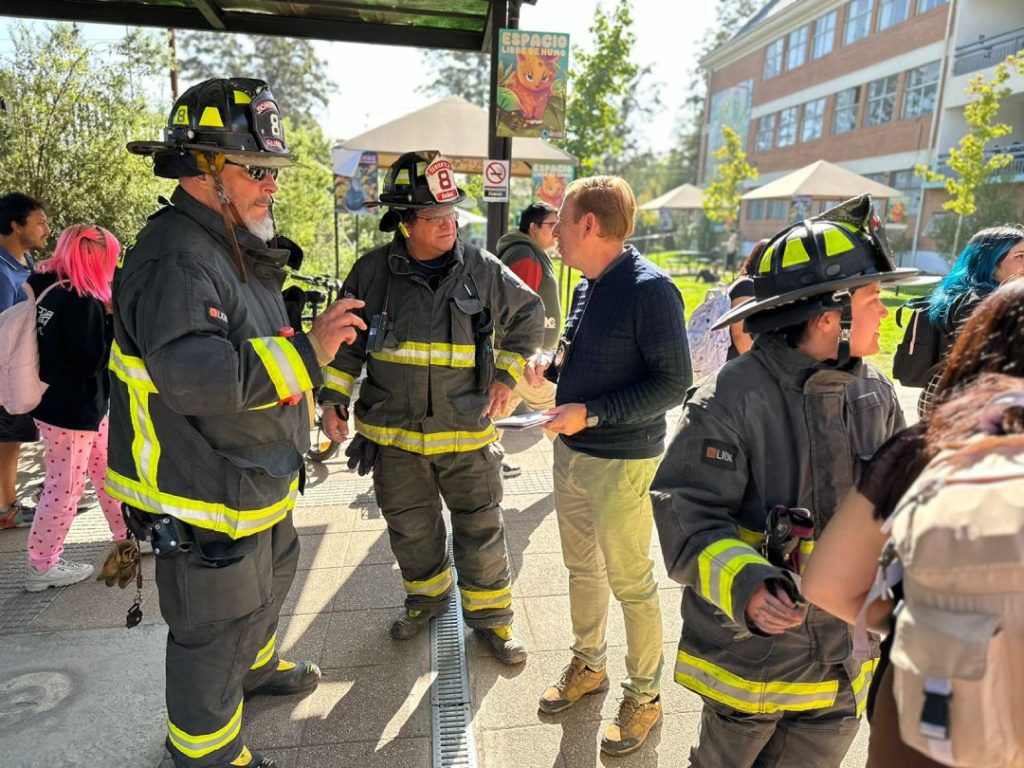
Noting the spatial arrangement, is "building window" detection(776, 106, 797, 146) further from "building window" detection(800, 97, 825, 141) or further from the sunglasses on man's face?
the sunglasses on man's face

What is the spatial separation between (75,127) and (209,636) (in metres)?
6.72

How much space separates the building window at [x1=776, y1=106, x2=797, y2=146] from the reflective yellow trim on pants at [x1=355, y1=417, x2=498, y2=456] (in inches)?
1549

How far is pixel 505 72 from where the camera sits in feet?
14.9

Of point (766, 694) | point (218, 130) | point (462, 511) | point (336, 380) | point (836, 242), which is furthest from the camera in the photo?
point (462, 511)

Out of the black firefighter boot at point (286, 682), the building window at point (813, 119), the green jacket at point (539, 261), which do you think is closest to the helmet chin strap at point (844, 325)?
the black firefighter boot at point (286, 682)

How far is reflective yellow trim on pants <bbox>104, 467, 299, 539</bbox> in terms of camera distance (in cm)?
209

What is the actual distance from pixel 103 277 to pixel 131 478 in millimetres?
2012

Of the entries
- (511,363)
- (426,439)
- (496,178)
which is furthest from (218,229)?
(496,178)

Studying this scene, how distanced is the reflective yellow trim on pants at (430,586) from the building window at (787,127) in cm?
3944

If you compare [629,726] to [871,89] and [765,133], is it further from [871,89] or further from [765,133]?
[765,133]

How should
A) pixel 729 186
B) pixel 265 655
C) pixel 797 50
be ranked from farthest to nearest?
pixel 797 50
pixel 729 186
pixel 265 655

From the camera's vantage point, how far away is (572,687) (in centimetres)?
280

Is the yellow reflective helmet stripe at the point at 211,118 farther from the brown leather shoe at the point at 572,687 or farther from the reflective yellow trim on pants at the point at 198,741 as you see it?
the brown leather shoe at the point at 572,687

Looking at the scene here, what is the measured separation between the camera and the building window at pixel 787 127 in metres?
36.6
